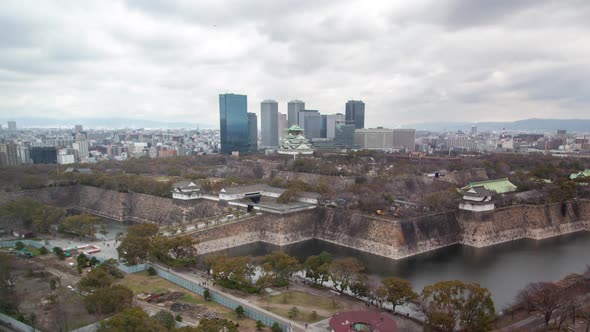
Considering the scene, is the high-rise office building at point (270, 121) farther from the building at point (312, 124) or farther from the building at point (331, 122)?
the building at point (331, 122)

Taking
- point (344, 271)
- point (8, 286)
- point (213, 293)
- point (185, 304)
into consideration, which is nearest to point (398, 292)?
point (344, 271)

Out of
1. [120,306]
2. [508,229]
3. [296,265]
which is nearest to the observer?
[120,306]

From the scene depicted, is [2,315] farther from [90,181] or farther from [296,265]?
[90,181]

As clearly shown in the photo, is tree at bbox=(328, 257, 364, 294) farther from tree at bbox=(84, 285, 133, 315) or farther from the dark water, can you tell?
tree at bbox=(84, 285, 133, 315)

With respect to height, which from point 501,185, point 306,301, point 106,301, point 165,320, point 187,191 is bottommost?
point 306,301

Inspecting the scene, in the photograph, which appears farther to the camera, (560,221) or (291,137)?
(291,137)

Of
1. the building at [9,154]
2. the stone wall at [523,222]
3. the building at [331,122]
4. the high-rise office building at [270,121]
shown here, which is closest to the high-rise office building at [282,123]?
the high-rise office building at [270,121]

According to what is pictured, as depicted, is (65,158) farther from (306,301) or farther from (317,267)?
(306,301)

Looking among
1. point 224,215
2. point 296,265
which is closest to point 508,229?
point 296,265
